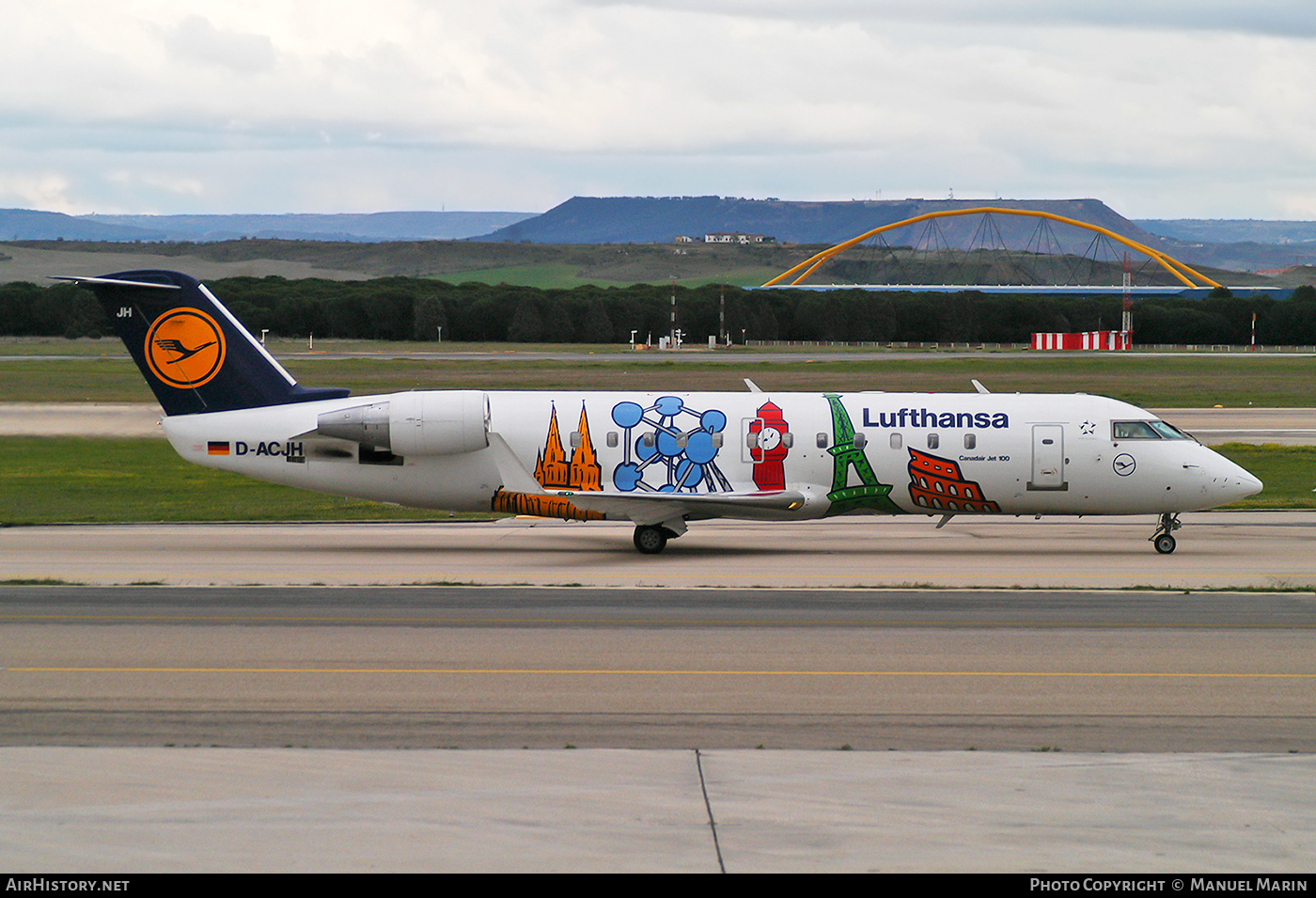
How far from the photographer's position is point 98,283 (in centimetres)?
2616

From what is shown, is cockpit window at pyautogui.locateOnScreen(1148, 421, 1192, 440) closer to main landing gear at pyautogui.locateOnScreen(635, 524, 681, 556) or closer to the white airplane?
the white airplane

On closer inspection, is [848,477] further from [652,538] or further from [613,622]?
[613,622]

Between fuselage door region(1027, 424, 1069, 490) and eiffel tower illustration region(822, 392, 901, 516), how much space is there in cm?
310

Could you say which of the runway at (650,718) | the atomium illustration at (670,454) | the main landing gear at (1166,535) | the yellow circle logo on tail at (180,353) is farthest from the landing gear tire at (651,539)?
the main landing gear at (1166,535)

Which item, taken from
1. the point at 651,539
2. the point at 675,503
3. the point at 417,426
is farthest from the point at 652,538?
the point at 417,426

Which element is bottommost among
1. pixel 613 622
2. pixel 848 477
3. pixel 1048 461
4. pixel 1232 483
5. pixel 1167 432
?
pixel 613 622

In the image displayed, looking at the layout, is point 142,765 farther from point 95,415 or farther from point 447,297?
point 447,297

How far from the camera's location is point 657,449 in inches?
1045

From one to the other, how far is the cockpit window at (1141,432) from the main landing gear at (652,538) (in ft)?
31.2

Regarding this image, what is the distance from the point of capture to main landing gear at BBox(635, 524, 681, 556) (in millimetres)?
26828

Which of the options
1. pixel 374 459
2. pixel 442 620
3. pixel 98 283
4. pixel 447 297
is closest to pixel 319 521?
pixel 374 459

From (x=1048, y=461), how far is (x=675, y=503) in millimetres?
7855

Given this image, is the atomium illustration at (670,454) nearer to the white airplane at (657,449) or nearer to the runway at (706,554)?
the white airplane at (657,449)

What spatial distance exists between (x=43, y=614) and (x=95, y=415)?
40.6 m
